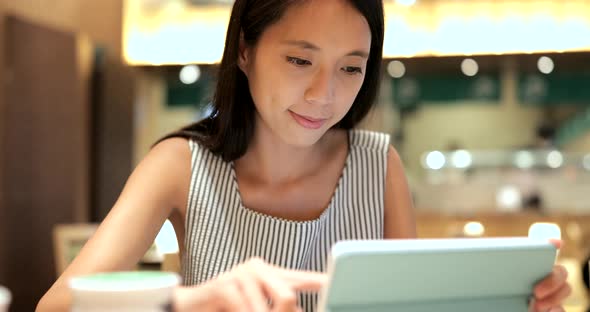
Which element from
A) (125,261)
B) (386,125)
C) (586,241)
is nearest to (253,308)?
(125,261)

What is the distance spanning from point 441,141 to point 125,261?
17.3ft

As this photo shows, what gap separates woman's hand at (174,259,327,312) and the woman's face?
1.24 feet

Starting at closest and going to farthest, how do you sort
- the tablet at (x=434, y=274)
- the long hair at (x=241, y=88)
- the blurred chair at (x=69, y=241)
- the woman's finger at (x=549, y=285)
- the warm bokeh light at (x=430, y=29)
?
the tablet at (x=434, y=274) → the woman's finger at (x=549, y=285) → the long hair at (x=241, y=88) → the blurred chair at (x=69, y=241) → the warm bokeh light at (x=430, y=29)

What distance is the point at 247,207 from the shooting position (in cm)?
132

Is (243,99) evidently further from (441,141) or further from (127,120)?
(441,141)

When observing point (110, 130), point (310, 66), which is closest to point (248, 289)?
point (310, 66)

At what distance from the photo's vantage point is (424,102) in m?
6.00

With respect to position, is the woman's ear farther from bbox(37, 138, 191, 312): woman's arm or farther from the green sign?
the green sign

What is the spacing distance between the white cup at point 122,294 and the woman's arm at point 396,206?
2.83ft

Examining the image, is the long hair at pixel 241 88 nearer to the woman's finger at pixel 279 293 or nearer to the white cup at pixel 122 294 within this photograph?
the woman's finger at pixel 279 293

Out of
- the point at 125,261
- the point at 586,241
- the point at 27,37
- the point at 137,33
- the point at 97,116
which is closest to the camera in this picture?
the point at 125,261

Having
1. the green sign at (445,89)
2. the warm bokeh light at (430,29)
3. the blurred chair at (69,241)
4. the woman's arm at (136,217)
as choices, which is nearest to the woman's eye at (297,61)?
the woman's arm at (136,217)

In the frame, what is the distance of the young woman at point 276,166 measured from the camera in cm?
105

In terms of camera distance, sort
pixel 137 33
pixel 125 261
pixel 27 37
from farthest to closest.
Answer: pixel 137 33, pixel 27 37, pixel 125 261
